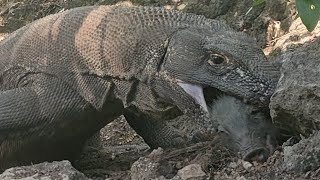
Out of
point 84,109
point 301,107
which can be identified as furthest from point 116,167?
point 301,107

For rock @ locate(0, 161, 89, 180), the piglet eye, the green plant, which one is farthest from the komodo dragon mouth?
the green plant

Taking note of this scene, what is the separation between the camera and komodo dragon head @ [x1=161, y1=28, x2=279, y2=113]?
3162 millimetres

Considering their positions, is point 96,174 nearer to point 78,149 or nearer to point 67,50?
point 78,149

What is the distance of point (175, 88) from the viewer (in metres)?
3.45

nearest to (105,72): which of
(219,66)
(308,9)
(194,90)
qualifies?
(194,90)

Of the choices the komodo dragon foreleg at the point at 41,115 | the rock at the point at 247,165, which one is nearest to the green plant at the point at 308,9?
the rock at the point at 247,165

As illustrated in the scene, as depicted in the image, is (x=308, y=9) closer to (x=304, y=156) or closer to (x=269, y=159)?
(x=304, y=156)

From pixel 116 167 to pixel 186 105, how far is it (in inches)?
Result: 38.1

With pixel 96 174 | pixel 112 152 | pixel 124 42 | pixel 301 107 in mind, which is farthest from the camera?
pixel 112 152

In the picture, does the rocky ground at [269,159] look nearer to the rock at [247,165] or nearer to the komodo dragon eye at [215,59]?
the rock at [247,165]

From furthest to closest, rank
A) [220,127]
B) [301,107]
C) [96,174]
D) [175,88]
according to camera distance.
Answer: [96,174]
[175,88]
[220,127]
[301,107]

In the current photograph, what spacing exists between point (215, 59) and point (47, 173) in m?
0.85

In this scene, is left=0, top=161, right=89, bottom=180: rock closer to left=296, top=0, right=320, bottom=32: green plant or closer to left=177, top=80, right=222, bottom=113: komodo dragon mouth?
left=177, top=80, right=222, bottom=113: komodo dragon mouth

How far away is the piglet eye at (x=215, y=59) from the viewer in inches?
131
